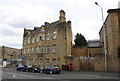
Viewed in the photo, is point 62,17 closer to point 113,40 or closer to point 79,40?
point 113,40

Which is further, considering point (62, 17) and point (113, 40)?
point (62, 17)

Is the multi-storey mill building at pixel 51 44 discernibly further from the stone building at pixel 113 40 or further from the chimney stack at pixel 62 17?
the stone building at pixel 113 40

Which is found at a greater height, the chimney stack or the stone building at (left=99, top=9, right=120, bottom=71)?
the chimney stack

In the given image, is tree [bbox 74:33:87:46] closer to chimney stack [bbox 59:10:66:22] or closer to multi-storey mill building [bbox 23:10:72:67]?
multi-storey mill building [bbox 23:10:72:67]

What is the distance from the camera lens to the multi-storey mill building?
34281mm

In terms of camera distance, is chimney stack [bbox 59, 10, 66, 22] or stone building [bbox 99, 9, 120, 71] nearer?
stone building [bbox 99, 9, 120, 71]

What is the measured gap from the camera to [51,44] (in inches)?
1458

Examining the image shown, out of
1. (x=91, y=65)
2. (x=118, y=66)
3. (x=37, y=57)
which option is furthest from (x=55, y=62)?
(x=118, y=66)

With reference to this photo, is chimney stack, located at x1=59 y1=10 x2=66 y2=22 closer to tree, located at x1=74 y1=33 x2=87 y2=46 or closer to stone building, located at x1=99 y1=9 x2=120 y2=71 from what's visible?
stone building, located at x1=99 y1=9 x2=120 y2=71

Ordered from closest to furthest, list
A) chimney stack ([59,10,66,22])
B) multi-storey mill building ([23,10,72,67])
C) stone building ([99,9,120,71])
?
stone building ([99,9,120,71]), multi-storey mill building ([23,10,72,67]), chimney stack ([59,10,66,22])

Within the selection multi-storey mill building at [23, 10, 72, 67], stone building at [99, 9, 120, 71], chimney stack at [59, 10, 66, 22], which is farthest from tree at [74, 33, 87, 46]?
stone building at [99, 9, 120, 71]

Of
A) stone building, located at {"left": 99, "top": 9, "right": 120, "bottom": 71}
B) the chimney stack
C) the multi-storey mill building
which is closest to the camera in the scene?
stone building, located at {"left": 99, "top": 9, "right": 120, "bottom": 71}

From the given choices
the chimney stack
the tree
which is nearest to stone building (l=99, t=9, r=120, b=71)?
the chimney stack

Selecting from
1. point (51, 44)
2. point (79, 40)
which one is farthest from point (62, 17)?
point (79, 40)
